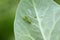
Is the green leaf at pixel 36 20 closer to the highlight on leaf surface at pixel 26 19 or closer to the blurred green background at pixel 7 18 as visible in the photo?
the highlight on leaf surface at pixel 26 19

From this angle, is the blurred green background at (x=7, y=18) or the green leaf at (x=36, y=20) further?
the blurred green background at (x=7, y=18)

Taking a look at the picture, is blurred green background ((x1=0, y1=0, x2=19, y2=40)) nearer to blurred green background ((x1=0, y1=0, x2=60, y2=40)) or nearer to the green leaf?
blurred green background ((x1=0, y1=0, x2=60, y2=40))

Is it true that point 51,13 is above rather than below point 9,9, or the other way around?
below

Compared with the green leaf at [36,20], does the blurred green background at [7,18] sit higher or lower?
higher

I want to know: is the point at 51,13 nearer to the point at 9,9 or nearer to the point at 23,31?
the point at 23,31

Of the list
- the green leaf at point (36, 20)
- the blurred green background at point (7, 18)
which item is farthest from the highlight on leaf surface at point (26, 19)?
the blurred green background at point (7, 18)

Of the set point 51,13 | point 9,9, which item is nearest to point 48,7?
point 51,13
